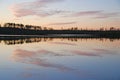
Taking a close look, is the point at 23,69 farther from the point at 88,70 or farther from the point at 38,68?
the point at 88,70

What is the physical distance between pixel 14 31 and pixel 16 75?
9067cm

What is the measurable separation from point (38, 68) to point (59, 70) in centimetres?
114

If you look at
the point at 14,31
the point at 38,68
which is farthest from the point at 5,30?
the point at 38,68

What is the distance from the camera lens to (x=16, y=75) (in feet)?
37.4

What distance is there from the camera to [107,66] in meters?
13.9

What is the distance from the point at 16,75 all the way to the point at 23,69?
1.50 metres

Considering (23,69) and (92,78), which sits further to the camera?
(23,69)

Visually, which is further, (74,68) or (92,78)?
(74,68)

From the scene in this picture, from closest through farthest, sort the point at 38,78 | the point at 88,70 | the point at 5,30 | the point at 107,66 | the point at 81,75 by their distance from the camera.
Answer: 1. the point at 38,78
2. the point at 81,75
3. the point at 88,70
4. the point at 107,66
5. the point at 5,30

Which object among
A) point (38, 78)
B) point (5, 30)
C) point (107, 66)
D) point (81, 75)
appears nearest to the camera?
point (38, 78)

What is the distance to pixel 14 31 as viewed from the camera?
10106cm

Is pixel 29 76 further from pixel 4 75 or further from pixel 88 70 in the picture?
pixel 88 70

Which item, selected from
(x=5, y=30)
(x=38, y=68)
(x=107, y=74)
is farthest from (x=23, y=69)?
(x=5, y=30)

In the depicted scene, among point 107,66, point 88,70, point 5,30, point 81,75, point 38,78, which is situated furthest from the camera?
point 5,30
